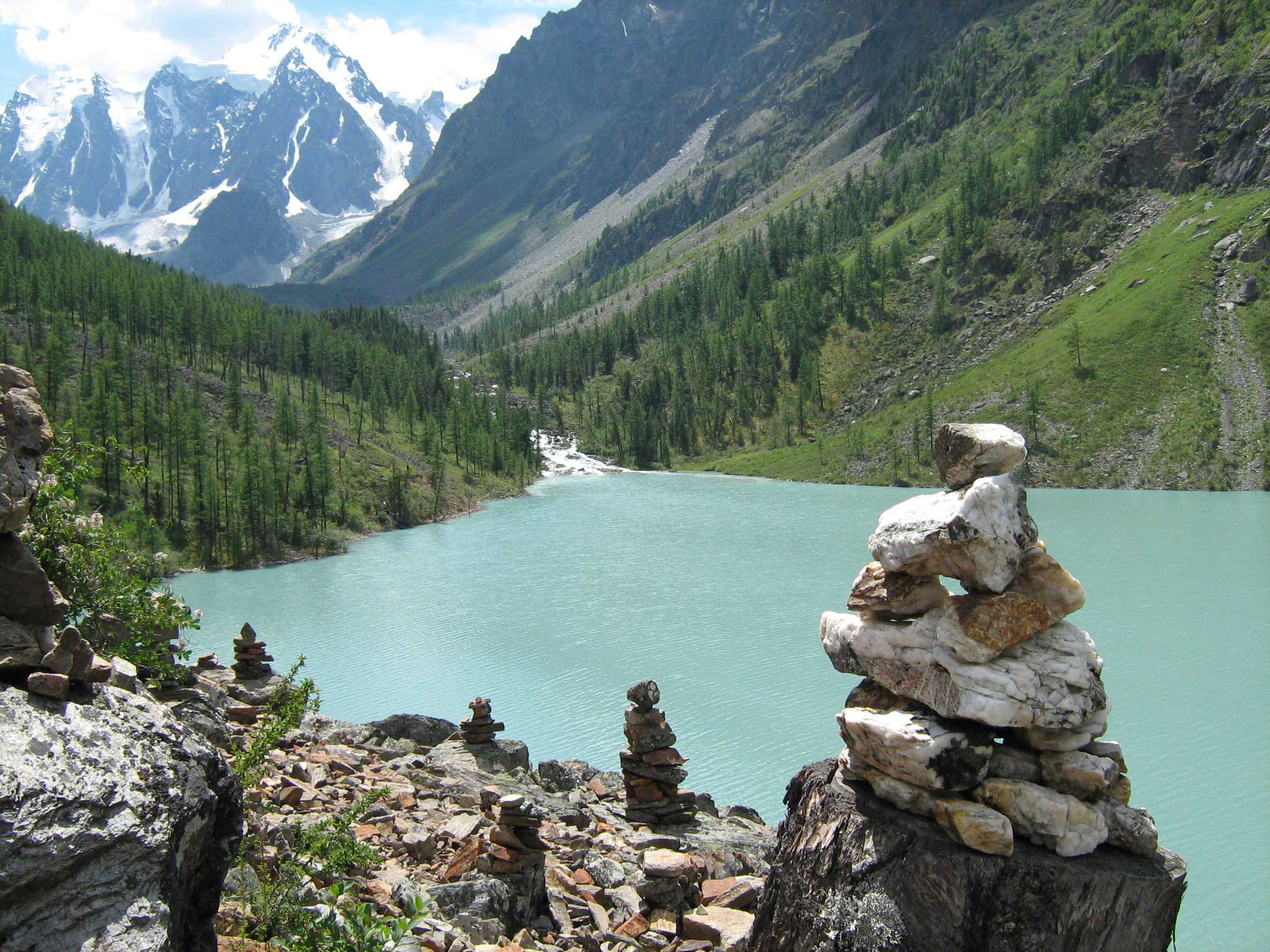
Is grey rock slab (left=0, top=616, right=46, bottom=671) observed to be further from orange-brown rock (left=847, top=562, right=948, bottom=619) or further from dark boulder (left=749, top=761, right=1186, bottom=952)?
orange-brown rock (left=847, top=562, right=948, bottom=619)

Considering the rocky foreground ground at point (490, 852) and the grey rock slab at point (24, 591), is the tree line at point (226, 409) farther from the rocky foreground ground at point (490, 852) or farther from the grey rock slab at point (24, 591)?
the grey rock slab at point (24, 591)

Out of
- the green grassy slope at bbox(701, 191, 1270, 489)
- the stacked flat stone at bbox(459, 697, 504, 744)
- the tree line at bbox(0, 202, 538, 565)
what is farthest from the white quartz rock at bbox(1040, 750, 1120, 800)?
the green grassy slope at bbox(701, 191, 1270, 489)

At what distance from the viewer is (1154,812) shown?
2112cm

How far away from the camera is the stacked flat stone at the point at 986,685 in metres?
6.42

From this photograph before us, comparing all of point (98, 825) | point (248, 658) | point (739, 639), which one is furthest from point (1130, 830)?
point (739, 639)

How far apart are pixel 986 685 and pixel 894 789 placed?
3.90 feet

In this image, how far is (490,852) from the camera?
1062 cm

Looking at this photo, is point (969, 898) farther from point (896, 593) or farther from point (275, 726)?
point (275, 726)

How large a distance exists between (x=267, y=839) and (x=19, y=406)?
5.90 m

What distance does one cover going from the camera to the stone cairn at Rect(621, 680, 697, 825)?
1543 cm

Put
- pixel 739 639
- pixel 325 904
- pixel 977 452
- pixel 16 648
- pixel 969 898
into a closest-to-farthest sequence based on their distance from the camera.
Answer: pixel 16 648 < pixel 969 898 < pixel 977 452 < pixel 325 904 < pixel 739 639

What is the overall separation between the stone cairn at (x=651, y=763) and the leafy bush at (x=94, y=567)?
7.97 m

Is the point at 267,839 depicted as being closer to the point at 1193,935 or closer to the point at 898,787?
the point at 898,787

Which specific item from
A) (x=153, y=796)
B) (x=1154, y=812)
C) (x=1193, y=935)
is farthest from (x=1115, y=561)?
(x=153, y=796)
